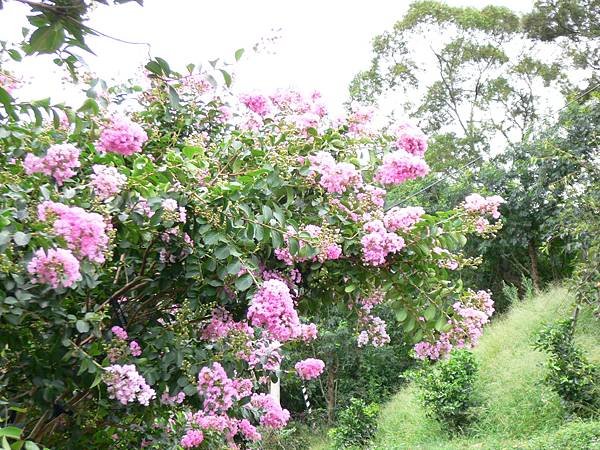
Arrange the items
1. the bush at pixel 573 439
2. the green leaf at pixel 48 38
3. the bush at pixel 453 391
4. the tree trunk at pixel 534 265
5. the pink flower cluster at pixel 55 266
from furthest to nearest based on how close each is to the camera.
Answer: the tree trunk at pixel 534 265 → the bush at pixel 453 391 → the bush at pixel 573 439 → the pink flower cluster at pixel 55 266 → the green leaf at pixel 48 38

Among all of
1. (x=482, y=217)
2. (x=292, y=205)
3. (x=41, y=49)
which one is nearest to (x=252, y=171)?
(x=292, y=205)

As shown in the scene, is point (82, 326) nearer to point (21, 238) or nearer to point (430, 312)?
point (21, 238)

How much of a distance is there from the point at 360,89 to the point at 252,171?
1290 cm

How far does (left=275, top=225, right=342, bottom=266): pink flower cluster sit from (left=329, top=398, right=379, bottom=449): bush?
5.77 meters

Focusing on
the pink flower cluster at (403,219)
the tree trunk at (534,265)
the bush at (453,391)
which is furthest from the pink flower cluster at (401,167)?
the tree trunk at (534,265)

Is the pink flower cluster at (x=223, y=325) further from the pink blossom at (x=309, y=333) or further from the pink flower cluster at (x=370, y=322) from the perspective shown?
the pink flower cluster at (x=370, y=322)

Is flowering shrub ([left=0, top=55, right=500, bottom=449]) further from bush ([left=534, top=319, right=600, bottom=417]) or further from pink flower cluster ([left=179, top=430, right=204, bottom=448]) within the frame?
bush ([left=534, top=319, right=600, bottom=417])

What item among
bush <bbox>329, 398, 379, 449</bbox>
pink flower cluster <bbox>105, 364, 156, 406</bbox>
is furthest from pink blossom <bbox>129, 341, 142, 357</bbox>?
bush <bbox>329, 398, 379, 449</bbox>

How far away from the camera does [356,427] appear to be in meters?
7.33

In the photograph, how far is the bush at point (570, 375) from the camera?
5.63 m

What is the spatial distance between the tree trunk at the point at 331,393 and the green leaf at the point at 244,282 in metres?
8.17

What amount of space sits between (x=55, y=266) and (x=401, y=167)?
3.53 feet

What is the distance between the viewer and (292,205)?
2.02 meters

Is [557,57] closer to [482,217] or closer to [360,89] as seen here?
[360,89]
